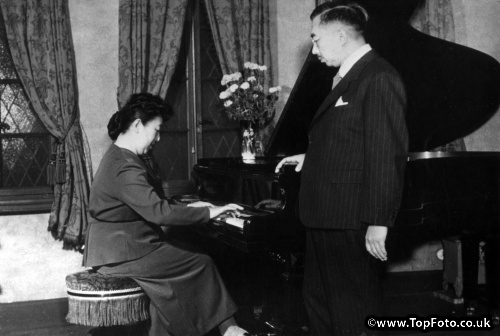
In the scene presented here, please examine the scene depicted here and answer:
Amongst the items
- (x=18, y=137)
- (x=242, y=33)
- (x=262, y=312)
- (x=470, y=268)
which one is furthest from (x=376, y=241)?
(x=18, y=137)

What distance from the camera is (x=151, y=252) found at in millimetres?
2744

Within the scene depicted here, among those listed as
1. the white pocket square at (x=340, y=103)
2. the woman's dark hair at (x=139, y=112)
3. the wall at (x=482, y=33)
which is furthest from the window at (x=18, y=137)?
the wall at (x=482, y=33)

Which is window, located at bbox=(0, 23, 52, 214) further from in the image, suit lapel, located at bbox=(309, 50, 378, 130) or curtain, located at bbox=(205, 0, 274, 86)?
suit lapel, located at bbox=(309, 50, 378, 130)

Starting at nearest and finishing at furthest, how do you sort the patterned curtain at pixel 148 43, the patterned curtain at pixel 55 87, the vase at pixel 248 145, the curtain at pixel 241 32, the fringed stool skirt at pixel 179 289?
the fringed stool skirt at pixel 179 289 → the vase at pixel 248 145 → the patterned curtain at pixel 55 87 → the patterned curtain at pixel 148 43 → the curtain at pixel 241 32

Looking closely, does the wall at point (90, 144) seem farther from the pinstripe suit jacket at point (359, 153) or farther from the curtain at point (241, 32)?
the pinstripe suit jacket at point (359, 153)

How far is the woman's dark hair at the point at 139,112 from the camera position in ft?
9.29

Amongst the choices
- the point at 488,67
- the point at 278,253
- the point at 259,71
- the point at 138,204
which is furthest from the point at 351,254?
the point at 259,71

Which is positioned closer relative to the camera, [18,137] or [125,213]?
[125,213]

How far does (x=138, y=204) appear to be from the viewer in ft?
8.65

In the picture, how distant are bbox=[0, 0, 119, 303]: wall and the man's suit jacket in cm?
180

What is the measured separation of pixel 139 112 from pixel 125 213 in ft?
1.76

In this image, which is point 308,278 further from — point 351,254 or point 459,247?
point 459,247

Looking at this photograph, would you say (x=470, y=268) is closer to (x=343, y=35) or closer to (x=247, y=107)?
(x=247, y=107)

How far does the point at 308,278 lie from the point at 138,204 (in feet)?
2.96
